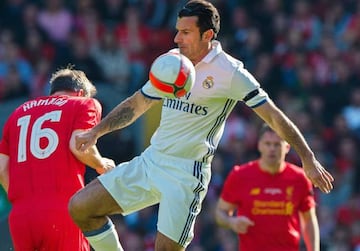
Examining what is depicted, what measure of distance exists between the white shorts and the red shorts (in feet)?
1.49

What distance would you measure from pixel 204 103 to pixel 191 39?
0.51m

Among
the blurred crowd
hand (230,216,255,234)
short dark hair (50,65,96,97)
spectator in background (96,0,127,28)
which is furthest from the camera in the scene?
spectator in background (96,0,127,28)

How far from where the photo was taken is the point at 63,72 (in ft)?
33.7

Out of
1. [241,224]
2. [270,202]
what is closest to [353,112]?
[270,202]

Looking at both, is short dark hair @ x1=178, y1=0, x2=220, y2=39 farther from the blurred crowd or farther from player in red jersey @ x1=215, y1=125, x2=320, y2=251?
the blurred crowd

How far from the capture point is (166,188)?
9.61m

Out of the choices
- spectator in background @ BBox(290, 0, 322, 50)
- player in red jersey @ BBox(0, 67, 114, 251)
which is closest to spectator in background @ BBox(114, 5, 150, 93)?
spectator in background @ BBox(290, 0, 322, 50)

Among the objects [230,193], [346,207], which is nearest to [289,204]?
[230,193]

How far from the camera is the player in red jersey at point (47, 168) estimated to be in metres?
9.74

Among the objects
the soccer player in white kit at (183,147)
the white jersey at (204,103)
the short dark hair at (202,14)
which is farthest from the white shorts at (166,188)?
the short dark hair at (202,14)

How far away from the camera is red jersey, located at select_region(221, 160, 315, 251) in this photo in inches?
469

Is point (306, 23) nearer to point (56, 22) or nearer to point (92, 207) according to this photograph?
point (56, 22)

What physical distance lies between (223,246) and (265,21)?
522 cm

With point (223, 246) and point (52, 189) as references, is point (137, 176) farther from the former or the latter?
point (223, 246)
